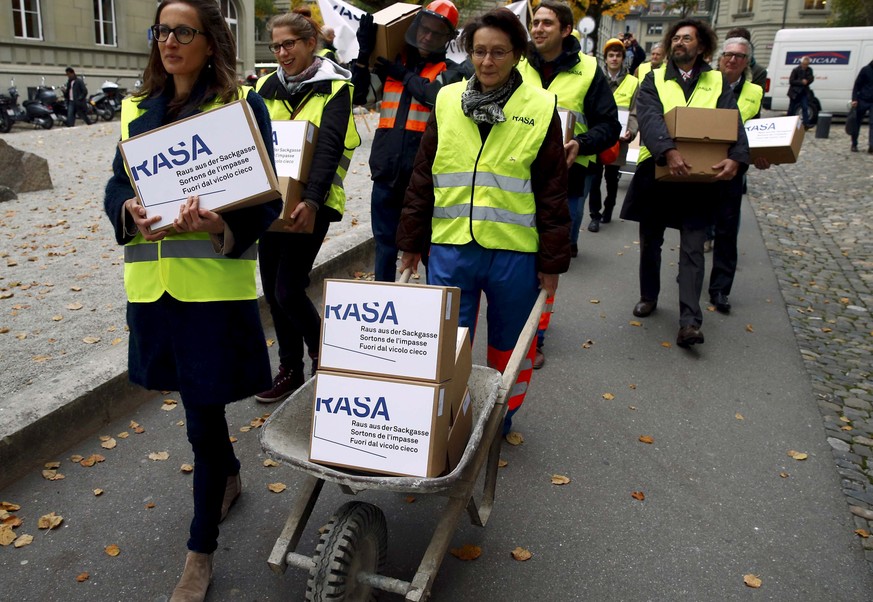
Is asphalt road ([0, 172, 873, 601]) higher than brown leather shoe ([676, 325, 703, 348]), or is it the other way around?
brown leather shoe ([676, 325, 703, 348])

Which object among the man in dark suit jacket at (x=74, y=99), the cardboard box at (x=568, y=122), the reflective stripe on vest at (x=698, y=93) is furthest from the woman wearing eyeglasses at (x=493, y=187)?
the man in dark suit jacket at (x=74, y=99)

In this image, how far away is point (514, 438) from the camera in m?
4.33

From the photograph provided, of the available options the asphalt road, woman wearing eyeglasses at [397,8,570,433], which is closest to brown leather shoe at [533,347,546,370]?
the asphalt road

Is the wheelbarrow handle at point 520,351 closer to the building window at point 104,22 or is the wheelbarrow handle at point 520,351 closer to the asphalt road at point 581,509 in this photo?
the asphalt road at point 581,509

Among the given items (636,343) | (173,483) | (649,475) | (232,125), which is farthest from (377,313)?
(636,343)

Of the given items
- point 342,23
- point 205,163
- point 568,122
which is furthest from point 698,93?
point 205,163

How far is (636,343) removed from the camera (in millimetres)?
5969

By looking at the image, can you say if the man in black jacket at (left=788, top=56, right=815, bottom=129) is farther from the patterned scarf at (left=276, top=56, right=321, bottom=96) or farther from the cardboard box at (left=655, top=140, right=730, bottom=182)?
the patterned scarf at (left=276, top=56, right=321, bottom=96)

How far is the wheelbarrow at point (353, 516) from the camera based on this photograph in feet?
8.04

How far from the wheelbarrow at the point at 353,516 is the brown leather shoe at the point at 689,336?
302cm

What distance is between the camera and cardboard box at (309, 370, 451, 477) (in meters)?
2.68

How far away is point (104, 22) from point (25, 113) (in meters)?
10.4

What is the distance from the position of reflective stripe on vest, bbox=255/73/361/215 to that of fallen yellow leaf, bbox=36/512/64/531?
2.10m

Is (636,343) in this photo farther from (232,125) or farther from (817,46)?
(817,46)
